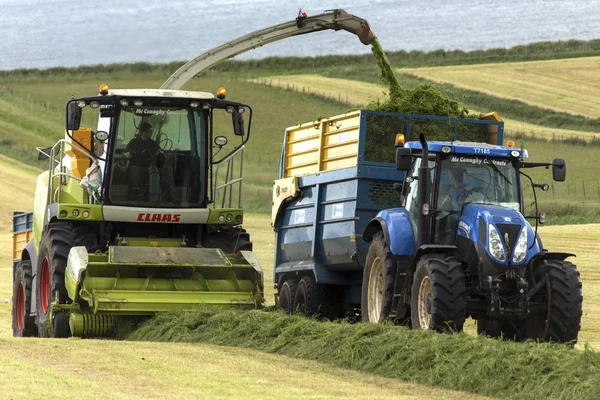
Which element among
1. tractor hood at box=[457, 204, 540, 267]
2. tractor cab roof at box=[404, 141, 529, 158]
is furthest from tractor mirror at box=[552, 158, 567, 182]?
tractor hood at box=[457, 204, 540, 267]

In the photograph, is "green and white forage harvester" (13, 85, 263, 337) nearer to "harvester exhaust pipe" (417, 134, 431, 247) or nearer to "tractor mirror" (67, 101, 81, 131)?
"tractor mirror" (67, 101, 81, 131)

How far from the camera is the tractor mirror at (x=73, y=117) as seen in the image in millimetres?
13133

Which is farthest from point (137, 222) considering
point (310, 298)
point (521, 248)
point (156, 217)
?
point (521, 248)

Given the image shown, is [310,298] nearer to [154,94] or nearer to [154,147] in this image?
[154,147]

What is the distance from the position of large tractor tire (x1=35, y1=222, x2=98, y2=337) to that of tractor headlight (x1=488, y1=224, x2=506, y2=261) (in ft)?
17.0

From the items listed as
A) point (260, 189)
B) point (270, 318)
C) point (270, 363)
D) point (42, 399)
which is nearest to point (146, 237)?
point (270, 318)

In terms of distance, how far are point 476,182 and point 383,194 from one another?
2.07m

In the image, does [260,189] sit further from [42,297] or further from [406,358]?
[406,358]

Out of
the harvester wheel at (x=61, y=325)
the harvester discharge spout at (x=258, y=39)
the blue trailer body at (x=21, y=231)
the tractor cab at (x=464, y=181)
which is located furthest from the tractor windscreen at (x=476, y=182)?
the blue trailer body at (x=21, y=231)

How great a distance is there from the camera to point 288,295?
15656 mm

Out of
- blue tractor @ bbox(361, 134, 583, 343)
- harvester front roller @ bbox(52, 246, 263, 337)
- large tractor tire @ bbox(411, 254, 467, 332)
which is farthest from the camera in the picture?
harvester front roller @ bbox(52, 246, 263, 337)

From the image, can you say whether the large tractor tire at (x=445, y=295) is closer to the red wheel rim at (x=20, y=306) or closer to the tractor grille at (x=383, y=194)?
the tractor grille at (x=383, y=194)

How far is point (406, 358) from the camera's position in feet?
31.7

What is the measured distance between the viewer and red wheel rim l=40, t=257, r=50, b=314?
46.5 feet
